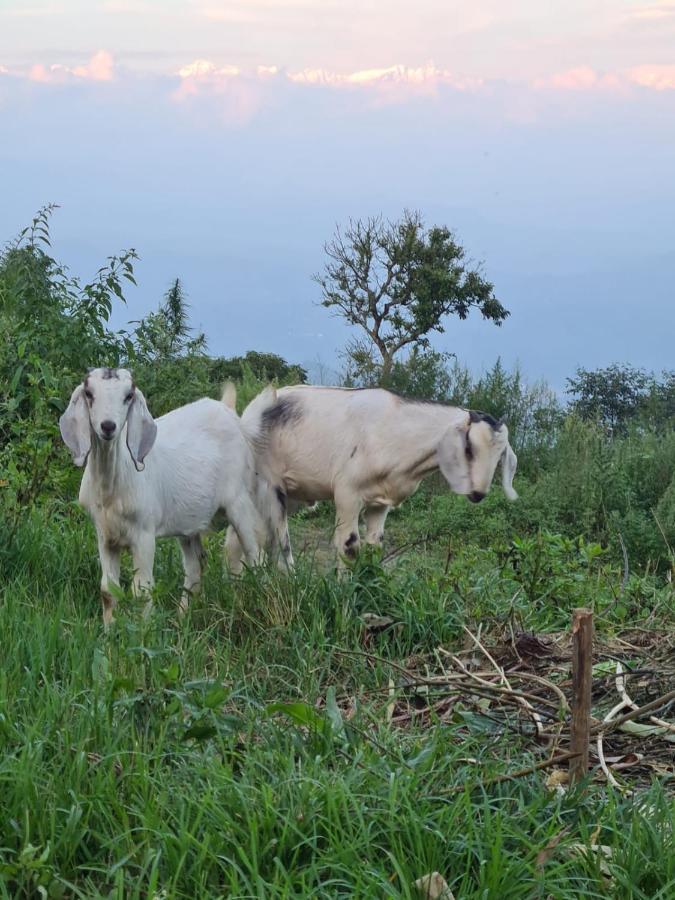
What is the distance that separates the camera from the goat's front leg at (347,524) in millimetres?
7234

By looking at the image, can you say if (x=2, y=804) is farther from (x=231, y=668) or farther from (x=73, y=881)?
(x=231, y=668)

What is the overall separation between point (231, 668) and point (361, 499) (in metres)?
2.73

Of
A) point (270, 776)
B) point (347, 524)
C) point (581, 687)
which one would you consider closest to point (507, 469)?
point (347, 524)

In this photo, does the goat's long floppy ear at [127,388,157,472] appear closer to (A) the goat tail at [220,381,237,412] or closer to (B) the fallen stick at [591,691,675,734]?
(A) the goat tail at [220,381,237,412]

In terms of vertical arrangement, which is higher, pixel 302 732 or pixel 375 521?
pixel 302 732

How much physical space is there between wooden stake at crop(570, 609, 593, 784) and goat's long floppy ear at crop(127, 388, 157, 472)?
Result: 116 inches

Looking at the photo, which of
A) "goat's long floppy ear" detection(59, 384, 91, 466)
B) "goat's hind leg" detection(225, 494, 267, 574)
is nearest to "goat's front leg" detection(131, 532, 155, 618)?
"goat's long floppy ear" detection(59, 384, 91, 466)

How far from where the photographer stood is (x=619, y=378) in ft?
87.6

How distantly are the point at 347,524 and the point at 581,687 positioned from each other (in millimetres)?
3867

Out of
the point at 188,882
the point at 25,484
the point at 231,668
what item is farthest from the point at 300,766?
the point at 25,484

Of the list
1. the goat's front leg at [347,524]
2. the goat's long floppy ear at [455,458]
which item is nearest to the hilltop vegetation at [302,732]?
the goat's long floppy ear at [455,458]

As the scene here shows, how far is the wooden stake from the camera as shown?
343cm

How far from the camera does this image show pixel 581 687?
3.50m

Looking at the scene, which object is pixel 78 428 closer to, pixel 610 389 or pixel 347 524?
pixel 347 524
